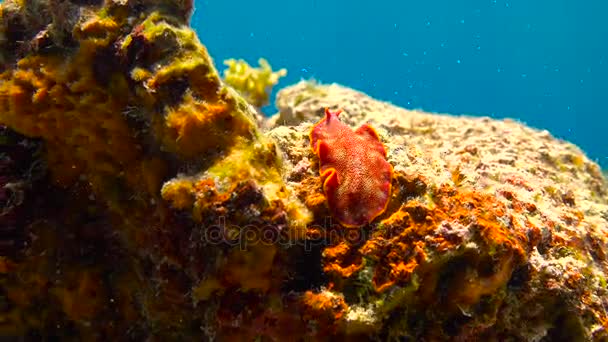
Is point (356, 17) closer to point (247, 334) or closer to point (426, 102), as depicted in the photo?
point (426, 102)

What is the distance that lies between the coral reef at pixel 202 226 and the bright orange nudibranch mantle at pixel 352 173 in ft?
0.30

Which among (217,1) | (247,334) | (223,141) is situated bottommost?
(247,334)

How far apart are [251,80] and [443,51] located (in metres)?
43.9

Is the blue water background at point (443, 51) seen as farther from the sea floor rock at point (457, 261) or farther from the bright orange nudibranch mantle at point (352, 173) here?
the bright orange nudibranch mantle at point (352, 173)

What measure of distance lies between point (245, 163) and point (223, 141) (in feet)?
0.87

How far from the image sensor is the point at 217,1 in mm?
44656

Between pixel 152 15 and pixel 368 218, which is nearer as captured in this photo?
pixel 368 218

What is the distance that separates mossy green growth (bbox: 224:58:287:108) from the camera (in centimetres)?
911

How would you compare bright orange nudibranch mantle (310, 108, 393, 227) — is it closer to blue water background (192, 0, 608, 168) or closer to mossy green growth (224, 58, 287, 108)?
mossy green growth (224, 58, 287, 108)

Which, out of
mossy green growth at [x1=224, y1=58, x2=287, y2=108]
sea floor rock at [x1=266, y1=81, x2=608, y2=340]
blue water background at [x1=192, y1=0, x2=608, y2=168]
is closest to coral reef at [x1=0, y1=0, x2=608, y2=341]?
sea floor rock at [x1=266, y1=81, x2=608, y2=340]

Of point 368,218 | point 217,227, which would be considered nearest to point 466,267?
point 368,218

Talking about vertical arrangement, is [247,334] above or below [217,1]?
below

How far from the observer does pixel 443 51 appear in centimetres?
4753

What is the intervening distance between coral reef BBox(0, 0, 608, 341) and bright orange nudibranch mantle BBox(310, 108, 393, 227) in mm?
93
